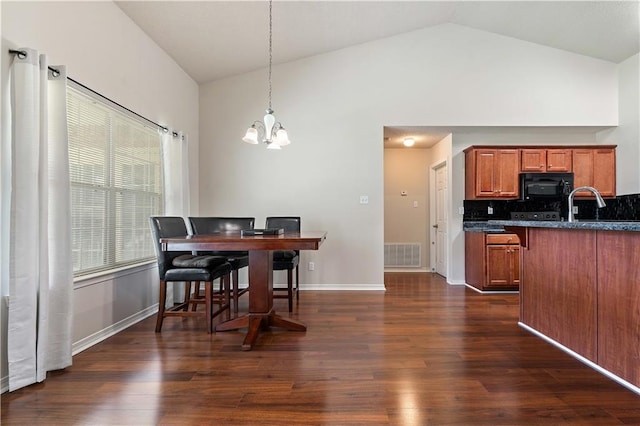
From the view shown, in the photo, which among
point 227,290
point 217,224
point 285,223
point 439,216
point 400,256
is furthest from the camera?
point 400,256

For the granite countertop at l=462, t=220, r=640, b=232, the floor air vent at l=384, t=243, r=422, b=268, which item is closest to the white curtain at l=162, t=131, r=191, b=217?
the granite countertop at l=462, t=220, r=640, b=232

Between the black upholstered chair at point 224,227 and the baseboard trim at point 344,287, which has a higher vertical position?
the black upholstered chair at point 224,227

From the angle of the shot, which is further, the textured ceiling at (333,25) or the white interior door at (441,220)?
the white interior door at (441,220)

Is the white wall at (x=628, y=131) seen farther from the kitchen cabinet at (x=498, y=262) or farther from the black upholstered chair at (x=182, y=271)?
the black upholstered chair at (x=182, y=271)

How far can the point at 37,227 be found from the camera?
203 centimetres

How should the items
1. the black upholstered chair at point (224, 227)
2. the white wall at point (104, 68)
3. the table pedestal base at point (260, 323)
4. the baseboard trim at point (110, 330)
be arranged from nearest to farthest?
the white wall at point (104, 68) < the baseboard trim at point (110, 330) < the table pedestal base at point (260, 323) < the black upholstered chair at point (224, 227)

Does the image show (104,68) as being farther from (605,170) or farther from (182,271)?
(605,170)

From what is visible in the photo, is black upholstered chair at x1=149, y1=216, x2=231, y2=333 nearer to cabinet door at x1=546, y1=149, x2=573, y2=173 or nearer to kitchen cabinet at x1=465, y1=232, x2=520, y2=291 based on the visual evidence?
kitchen cabinet at x1=465, y1=232, x2=520, y2=291

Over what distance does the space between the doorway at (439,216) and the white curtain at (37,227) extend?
4705 mm

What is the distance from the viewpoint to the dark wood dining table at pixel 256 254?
2.39 meters

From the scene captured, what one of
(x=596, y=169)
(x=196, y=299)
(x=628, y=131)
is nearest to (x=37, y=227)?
(x=196, y=299)

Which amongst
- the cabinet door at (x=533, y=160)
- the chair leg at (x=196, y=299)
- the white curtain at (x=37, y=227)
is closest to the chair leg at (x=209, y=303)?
the chair leg at (x=196, y=299)

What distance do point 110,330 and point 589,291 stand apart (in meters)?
3.70

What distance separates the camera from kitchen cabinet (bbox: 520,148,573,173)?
469cm
